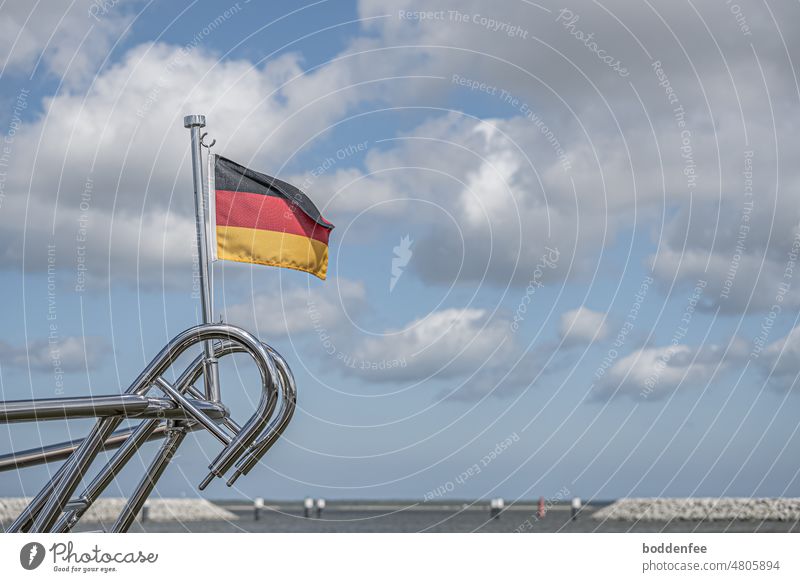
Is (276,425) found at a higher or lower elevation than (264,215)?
lower

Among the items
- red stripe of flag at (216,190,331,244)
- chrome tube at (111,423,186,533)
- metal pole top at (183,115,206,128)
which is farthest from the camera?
red stripe of flag at (216,190,331,244)

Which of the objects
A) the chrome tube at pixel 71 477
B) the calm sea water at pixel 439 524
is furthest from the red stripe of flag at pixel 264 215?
the calm sea water at pixel 439 524

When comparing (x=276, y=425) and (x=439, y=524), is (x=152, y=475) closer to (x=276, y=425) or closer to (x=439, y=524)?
(x=276, y=425)

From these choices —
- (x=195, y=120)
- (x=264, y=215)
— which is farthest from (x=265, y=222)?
(x=195, y=120)

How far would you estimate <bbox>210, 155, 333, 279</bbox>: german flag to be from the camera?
298 inches

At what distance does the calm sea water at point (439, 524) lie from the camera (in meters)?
75.9

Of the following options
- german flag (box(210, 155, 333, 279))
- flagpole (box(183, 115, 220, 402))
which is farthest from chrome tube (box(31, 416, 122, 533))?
german flag (box(210, 155, 333, 279))

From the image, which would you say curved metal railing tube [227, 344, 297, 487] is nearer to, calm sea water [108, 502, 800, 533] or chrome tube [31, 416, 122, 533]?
chrome tube [31, 416, 122, 533]

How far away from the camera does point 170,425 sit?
5.71m

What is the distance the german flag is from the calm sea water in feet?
170

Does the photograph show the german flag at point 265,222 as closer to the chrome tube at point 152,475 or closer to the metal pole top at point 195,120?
the metal pole top at point 195,120

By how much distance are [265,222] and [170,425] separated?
92.0 inches

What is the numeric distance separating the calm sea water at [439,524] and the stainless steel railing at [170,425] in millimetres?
53920
